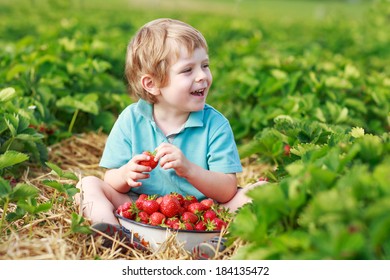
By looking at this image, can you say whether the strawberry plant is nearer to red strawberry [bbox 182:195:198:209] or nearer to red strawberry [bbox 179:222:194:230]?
red strawberry [bbox 179:222:194:230]

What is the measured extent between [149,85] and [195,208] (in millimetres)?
802

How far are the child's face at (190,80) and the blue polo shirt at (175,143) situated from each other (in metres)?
0.13

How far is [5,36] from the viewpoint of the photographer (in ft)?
34.4

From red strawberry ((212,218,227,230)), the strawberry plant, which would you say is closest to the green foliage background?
the strawberry plant

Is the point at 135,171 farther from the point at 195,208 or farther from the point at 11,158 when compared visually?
the point at 11,158

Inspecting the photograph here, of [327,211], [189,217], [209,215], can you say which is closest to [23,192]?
[189,217]

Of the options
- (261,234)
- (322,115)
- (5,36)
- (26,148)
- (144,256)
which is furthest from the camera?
(5,36)

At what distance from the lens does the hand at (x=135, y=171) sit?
3070 mm

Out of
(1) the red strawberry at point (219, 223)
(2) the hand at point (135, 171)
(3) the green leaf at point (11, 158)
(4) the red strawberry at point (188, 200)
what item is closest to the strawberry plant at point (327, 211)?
(1) the red strawberry at point (219, 223)

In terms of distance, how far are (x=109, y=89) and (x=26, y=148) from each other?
6.70 ft

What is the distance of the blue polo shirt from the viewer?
3391 mm

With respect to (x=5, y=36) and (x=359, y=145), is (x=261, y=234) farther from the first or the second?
(x=5, y=36)

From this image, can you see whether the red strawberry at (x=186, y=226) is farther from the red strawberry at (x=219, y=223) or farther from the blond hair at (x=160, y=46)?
the blond hair at (x=160, y=46)
